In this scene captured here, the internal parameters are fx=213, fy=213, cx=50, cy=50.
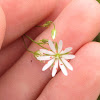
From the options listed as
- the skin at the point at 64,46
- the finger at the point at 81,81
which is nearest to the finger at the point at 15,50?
the skin at the point at 64,46

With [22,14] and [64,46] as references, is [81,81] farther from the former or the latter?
[22,14]

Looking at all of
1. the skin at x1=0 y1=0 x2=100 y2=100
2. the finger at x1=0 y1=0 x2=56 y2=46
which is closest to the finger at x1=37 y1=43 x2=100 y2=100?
the skin at x1=0 y1=0 x2=100 y2=100

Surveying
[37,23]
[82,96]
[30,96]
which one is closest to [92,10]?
[37,23]

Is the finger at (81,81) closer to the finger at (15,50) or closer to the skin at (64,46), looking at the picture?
the skin at (64,46)

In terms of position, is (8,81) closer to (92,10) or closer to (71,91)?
(71,91)

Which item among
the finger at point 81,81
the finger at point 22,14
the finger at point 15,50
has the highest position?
the finger at point 22,14

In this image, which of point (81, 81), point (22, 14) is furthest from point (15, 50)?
point (81, 81)
